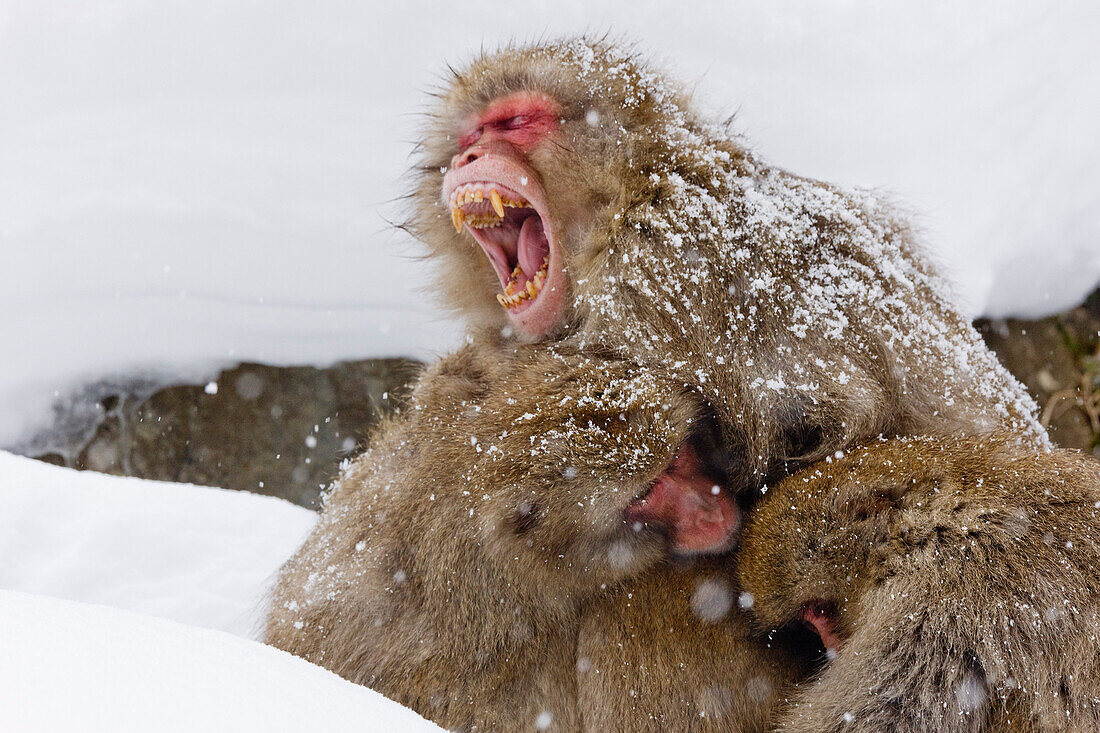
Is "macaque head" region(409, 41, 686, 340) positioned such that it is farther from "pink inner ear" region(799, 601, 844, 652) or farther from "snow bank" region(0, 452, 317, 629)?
"snow bank" region(0, 452, 317, 629)

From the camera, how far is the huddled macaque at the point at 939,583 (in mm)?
1284

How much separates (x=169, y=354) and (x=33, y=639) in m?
2.73

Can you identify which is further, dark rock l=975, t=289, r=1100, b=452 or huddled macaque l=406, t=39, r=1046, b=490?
dark rock l=975, t=289, r=1100, b=452

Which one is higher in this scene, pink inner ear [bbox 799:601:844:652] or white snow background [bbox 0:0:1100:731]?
white snow background [bbox 0:0:1100:731]

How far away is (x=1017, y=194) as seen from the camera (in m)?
3.99

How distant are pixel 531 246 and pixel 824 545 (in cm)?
90

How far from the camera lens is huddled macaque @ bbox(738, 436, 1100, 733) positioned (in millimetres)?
1284

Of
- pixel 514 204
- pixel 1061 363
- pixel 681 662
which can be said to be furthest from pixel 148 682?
pixel 1061 363

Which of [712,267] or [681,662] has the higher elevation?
→ [712,267]

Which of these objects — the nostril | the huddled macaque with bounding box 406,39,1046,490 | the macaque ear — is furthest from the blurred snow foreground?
the nostril

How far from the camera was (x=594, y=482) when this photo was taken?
1.49m

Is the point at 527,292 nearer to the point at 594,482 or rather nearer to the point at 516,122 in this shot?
the point at 516,122

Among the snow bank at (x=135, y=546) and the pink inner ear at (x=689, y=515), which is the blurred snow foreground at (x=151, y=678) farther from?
the pink inner ear at (x=689, y=515)

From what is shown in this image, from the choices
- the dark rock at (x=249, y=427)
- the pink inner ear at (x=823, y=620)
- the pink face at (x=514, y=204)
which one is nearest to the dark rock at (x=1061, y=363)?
the dark rock at (x=249, y=427)
